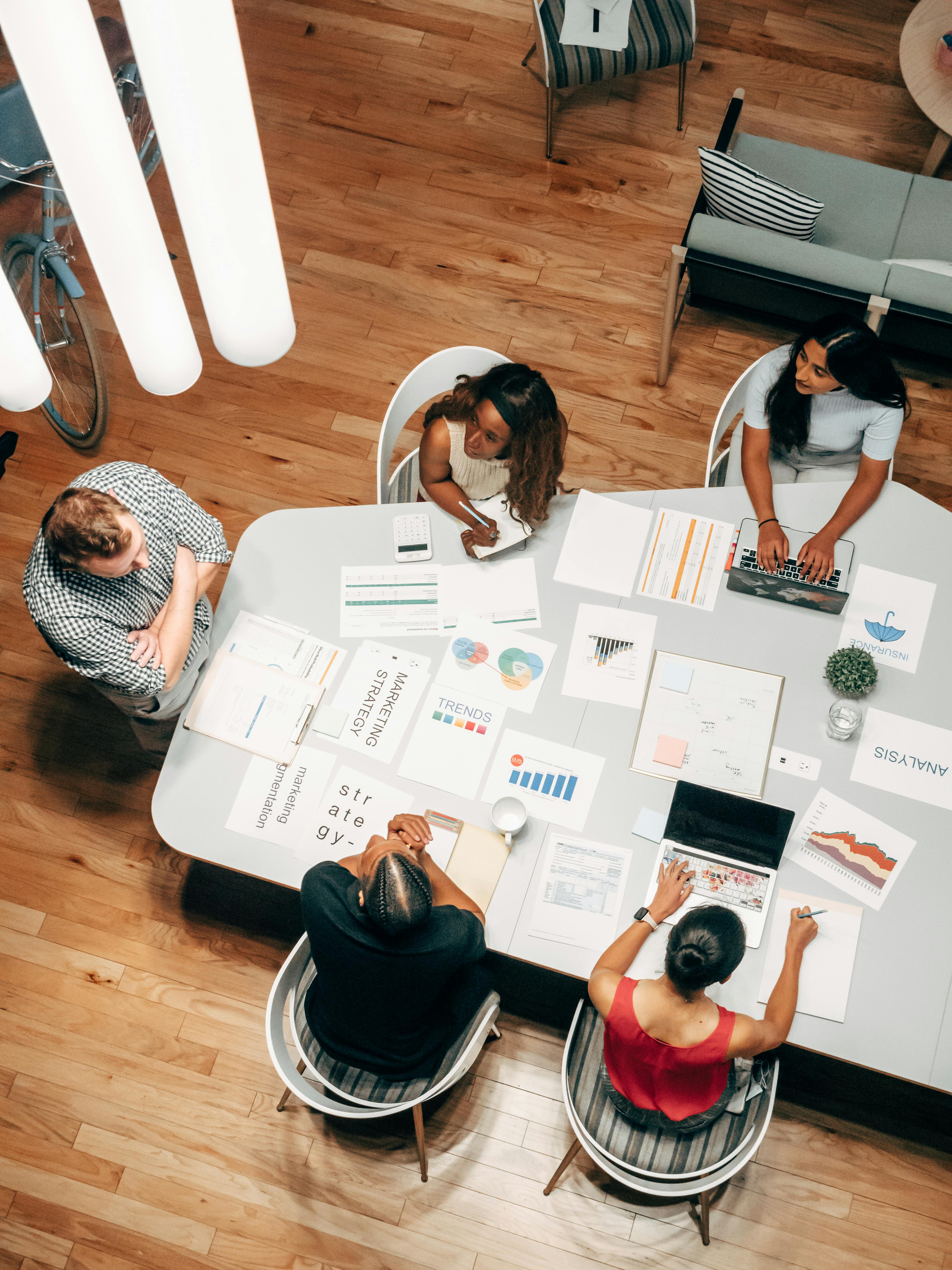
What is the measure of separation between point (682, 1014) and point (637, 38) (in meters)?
3.54

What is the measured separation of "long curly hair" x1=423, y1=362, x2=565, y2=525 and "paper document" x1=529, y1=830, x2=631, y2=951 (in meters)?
0.90

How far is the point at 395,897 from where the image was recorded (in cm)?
200

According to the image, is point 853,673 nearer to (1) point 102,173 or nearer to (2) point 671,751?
(2) point 671,751

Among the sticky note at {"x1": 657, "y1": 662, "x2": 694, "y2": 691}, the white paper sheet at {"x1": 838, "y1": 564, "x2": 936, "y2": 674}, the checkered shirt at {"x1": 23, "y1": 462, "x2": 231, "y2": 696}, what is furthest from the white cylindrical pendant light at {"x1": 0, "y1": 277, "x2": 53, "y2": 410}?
the white paper sheet at {"x1": 838, "y1": 564, "x2": 936, "y2": 674}

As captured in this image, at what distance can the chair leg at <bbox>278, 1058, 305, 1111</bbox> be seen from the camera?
8.78 feet

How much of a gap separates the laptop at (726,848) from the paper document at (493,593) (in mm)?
629

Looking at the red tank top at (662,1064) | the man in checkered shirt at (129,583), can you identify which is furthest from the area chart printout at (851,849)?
the man in checkered shirt at (129,583)

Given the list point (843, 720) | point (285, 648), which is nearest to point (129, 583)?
point (285, 648)

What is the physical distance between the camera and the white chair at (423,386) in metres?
2.71

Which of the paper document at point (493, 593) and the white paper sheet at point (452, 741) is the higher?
the paper document at point (493, 593)

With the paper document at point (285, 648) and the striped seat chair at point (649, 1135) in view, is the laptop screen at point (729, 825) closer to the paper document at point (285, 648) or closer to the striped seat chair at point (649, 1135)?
the striped seat chair at point (649, 1135)

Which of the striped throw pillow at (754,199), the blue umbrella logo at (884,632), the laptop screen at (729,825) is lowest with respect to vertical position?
the laptop screen at (729,825)

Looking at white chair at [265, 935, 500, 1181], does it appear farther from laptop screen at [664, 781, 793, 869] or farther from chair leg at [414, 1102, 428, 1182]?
laptop screen at [664, 781, 793, 869]

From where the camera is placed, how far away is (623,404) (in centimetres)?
362
